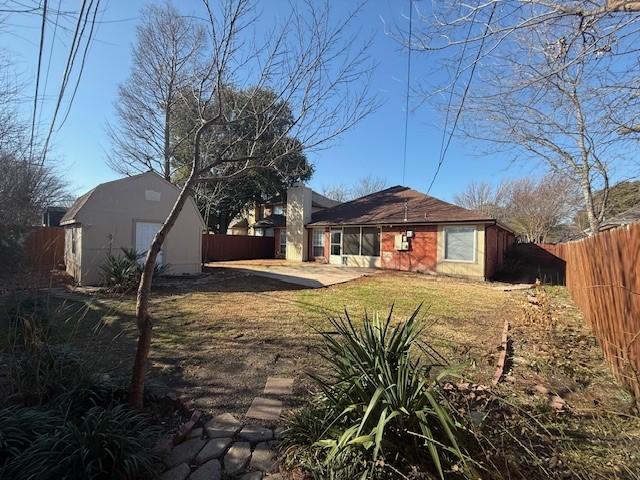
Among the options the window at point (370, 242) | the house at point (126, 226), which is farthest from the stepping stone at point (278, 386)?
the window at point (370, 242)

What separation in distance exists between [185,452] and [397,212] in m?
16.3

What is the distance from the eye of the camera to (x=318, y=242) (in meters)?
20.9

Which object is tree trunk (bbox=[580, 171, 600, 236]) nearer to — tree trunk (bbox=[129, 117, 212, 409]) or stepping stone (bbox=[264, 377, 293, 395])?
stepping stone (bbox=[264, 377, 293, 395])

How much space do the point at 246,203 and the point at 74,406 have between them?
25644 mm

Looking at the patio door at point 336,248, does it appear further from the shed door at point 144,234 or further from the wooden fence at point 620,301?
the wooden fence at point 620,301

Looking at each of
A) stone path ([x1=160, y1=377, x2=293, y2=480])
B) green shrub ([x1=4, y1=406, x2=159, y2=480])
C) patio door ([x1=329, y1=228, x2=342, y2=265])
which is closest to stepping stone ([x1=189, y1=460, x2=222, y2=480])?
stone path ([x1=160, y1=377, x2=293, y2=480])

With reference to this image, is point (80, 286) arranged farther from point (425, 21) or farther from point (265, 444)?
point (425, 21)

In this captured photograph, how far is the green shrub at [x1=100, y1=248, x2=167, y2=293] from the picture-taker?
9680 mm

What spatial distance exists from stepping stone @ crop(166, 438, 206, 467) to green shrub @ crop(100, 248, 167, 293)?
811 cm

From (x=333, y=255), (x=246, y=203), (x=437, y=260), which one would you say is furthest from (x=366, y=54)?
(x=246, y=203)

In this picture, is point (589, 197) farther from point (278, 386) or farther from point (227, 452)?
point (227, 452)

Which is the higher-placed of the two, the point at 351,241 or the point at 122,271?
the point at 351,241

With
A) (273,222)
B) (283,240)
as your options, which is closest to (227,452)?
(283,240)

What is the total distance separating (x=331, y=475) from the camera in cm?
193
